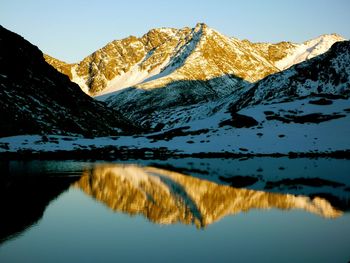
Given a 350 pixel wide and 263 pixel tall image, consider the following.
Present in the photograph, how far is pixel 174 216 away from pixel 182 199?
6.94 m

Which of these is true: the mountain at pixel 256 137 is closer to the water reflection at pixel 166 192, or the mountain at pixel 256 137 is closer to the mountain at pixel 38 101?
the mountain at pixel 38 101

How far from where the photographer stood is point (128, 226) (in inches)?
1132

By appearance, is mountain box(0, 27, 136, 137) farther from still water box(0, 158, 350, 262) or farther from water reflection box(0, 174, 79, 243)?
still water box(0, 158, 350, 262)

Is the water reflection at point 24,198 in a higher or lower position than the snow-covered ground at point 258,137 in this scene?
lower

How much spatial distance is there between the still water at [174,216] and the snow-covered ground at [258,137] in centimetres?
2940

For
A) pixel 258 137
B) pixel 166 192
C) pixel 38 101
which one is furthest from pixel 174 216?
pixel 38 101

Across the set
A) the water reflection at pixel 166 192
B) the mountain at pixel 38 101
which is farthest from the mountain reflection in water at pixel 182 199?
the mountain at pixel 38 101

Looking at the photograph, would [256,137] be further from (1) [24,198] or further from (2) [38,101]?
(2) [38,101]

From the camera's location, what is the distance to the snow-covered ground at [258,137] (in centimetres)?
Answer: 8662

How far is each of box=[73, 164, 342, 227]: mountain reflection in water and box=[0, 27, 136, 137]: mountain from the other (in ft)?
202

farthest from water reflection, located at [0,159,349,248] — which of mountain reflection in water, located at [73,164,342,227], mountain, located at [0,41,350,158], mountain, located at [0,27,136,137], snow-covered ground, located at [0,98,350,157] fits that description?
mountain, located at [0,27,136,137]

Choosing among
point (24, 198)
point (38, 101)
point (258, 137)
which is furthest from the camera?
point (38, 101)

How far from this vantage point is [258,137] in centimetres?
9400

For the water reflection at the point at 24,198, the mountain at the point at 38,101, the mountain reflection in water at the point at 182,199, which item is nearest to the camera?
the water reflection at the point at 24,198
